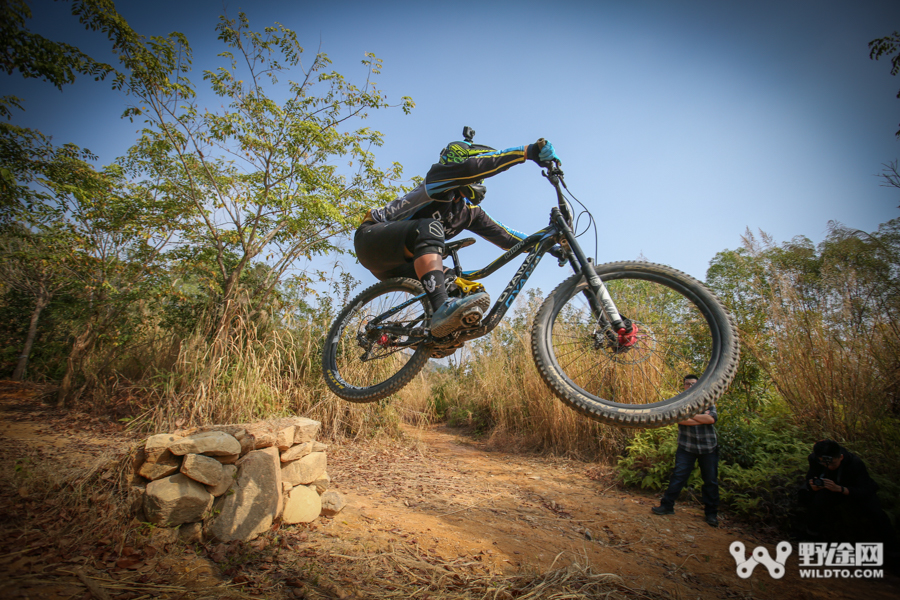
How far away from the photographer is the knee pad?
101 inches

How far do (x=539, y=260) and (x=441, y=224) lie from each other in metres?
0.74

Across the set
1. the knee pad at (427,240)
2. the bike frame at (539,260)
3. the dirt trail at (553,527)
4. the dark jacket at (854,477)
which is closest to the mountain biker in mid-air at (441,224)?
the knee pad at (427,240)

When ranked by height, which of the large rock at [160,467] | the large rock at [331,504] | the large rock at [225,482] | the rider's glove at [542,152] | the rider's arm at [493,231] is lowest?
the large rock at [331,504]

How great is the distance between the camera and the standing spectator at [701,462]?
15.5 feet

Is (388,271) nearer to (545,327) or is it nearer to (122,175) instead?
(545,327)

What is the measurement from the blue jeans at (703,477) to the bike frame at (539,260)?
4.14 metres

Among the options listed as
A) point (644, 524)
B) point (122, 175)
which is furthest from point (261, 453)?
point (122, 175)

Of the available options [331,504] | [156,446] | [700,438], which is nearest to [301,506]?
[331,504]

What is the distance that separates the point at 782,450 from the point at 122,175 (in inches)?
480

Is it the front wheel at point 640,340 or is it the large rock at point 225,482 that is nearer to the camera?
the front wheel at point 640,340

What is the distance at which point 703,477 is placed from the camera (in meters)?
4.88

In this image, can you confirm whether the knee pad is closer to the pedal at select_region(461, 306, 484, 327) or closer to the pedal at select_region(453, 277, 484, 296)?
the pedal at select_region(453, 277, 484, 296)

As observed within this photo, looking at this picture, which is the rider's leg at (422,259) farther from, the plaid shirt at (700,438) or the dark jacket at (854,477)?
the dark jacket at (854,477)

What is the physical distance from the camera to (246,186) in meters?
7.36
